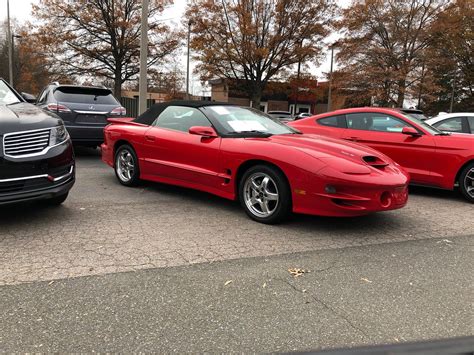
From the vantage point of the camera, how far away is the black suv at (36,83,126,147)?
8430 millimetres

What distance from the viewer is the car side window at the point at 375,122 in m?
6.99

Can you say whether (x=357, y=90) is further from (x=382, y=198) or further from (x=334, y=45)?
(x=382, y=198)

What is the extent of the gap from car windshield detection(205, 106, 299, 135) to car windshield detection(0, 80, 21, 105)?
2.42 metres

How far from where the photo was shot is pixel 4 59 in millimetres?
41438

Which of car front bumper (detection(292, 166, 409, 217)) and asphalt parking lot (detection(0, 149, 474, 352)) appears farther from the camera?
car front bumper (detection(292, 166, 409, 217))

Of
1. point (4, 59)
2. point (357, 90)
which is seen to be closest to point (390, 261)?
point (357, 90)

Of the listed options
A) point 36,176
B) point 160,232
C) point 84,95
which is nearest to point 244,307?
point 160,232

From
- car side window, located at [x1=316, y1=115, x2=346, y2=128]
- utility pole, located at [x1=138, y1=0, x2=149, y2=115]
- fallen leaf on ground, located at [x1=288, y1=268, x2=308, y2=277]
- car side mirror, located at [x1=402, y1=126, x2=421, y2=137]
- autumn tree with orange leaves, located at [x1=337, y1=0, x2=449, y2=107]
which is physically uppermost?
autumn tree with orange leaves, located at [x1=337, y1=0, x2=449, y2=107]

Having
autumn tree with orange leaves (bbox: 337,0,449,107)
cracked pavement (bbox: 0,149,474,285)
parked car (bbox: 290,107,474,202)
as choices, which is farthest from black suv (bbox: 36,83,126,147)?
autumn tree with orange leaves (bbox: 337,0,449,107)

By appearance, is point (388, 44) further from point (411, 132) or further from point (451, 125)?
point (411, 132)

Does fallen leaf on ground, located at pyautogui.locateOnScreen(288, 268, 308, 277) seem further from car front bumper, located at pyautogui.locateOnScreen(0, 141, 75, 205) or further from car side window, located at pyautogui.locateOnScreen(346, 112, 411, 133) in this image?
car side window, located at pyautogui.locateOnScreen(346, 112, 411, 133)

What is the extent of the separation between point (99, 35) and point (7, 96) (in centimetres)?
2476

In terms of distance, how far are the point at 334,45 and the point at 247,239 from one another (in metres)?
31.2

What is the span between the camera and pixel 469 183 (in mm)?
6309
